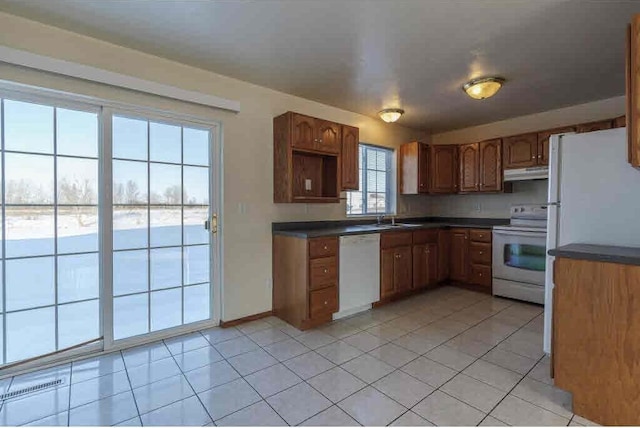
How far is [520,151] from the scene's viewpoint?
3.98 metres

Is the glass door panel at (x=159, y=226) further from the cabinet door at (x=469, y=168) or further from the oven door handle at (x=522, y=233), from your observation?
the cabinet door at (x=469, y=168)

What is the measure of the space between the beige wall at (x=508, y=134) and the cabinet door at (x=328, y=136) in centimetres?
254

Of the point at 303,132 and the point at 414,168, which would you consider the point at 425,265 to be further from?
the point at 303,132

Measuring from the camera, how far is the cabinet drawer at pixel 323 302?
9.63 ft

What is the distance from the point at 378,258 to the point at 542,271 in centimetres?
194

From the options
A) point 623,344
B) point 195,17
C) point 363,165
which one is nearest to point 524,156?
point 363,165

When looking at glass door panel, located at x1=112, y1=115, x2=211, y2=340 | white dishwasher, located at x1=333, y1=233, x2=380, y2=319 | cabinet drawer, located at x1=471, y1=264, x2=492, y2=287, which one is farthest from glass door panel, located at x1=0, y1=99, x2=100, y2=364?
cabinet drawer, located at x1=471, y1=264, x2=492, y2=287

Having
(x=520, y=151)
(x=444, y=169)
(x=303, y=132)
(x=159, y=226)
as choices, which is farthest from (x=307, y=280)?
(x=520, y=151)

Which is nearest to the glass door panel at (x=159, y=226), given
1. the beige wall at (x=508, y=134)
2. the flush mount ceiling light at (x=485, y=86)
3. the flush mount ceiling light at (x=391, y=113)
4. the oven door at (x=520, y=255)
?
the flush mount ceiling light at (x=391, y=113)

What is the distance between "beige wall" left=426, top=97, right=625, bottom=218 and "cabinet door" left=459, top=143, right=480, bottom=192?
38 cm

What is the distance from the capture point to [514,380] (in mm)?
2043

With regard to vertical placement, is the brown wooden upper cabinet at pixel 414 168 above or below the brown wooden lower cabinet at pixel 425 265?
above

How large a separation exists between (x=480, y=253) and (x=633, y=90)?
296 cm

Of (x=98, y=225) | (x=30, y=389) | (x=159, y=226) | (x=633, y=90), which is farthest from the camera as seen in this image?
(x=159, y=226)
